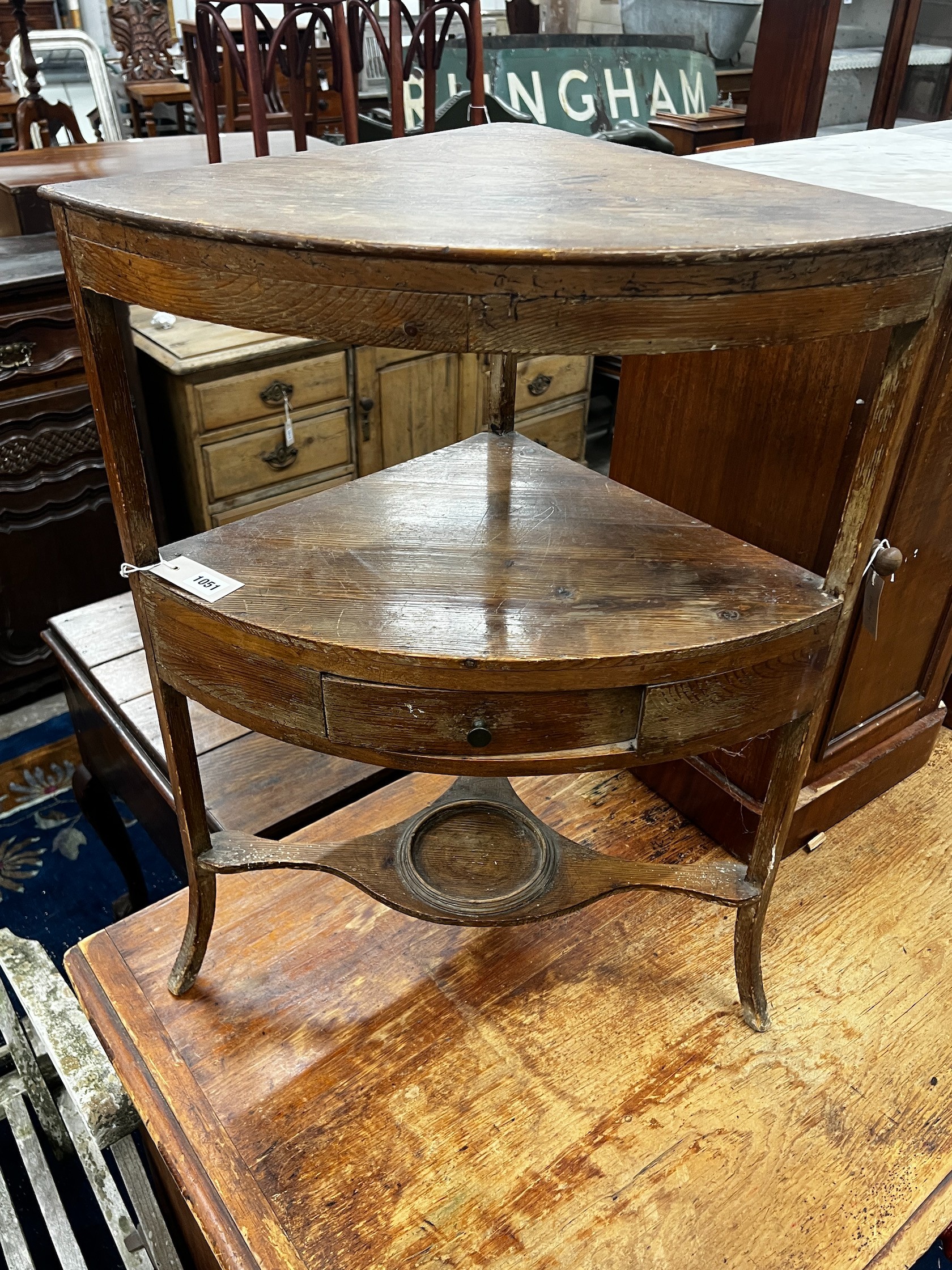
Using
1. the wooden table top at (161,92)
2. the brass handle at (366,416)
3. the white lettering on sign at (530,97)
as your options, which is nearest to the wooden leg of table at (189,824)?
the brass handle at (366,416)

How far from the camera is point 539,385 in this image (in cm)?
290

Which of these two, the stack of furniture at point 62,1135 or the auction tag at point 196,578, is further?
the stack of furniture at point 62,1135

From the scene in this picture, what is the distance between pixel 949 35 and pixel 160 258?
217 cm

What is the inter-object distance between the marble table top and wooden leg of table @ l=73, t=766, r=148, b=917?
140cm

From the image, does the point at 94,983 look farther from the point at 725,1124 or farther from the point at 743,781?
the point at 743,781

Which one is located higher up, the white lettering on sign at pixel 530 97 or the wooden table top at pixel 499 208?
the wooden table top at pixel 499 208

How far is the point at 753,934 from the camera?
1042 mm

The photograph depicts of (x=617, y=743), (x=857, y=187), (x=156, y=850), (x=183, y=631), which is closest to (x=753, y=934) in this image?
(x=617, y=743)

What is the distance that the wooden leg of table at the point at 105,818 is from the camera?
1690 millimetres

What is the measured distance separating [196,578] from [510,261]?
1.41ft

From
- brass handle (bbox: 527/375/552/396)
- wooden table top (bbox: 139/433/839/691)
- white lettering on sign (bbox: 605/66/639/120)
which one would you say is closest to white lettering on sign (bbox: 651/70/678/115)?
white lettering on sign (bbox: 605/66/639/120)

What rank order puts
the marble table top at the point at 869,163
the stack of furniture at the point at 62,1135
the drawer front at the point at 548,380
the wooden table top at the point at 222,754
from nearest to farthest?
1. the marble table top at the point at 869,163
2. the stack of furniture at the point at 62,1135
3. the wooden table top at the point at 222,754
4. the drawer front at the point at 548,380

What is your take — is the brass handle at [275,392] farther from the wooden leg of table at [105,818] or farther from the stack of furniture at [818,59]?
the stack of furniture at [818,59]

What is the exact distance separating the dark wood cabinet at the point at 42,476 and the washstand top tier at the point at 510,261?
1430 mm
